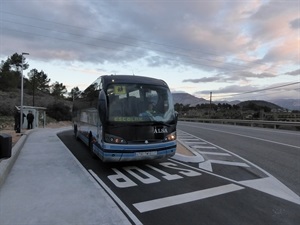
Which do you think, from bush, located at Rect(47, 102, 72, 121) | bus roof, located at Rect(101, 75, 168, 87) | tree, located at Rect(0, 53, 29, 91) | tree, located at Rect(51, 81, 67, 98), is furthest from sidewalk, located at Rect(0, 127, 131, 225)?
tree, located at Rect(51, 81, 67, 98)

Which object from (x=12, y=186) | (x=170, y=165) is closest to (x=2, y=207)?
(x=12, y=186)

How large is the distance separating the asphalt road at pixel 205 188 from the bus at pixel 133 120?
1.98ft

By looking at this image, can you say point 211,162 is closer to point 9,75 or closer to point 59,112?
point 59,112

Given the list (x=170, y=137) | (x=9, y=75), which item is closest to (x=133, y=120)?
(x=170, y=137)

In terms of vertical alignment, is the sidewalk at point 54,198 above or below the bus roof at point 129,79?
below

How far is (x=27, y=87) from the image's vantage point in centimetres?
7431

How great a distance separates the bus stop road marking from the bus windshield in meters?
2.91

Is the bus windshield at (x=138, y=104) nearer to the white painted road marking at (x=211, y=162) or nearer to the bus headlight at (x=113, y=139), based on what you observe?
the bus headlight at (x=113, y=139)

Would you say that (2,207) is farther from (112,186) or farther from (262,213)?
(262,213)

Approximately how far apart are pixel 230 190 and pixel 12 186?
4.93 m

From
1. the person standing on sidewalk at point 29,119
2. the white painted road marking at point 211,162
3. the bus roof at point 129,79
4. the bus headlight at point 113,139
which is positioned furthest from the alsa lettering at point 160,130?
the person standing on sidewalk at point 29,119

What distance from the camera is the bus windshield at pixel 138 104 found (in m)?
8.56

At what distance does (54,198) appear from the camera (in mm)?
6008

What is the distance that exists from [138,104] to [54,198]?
12.4ft
